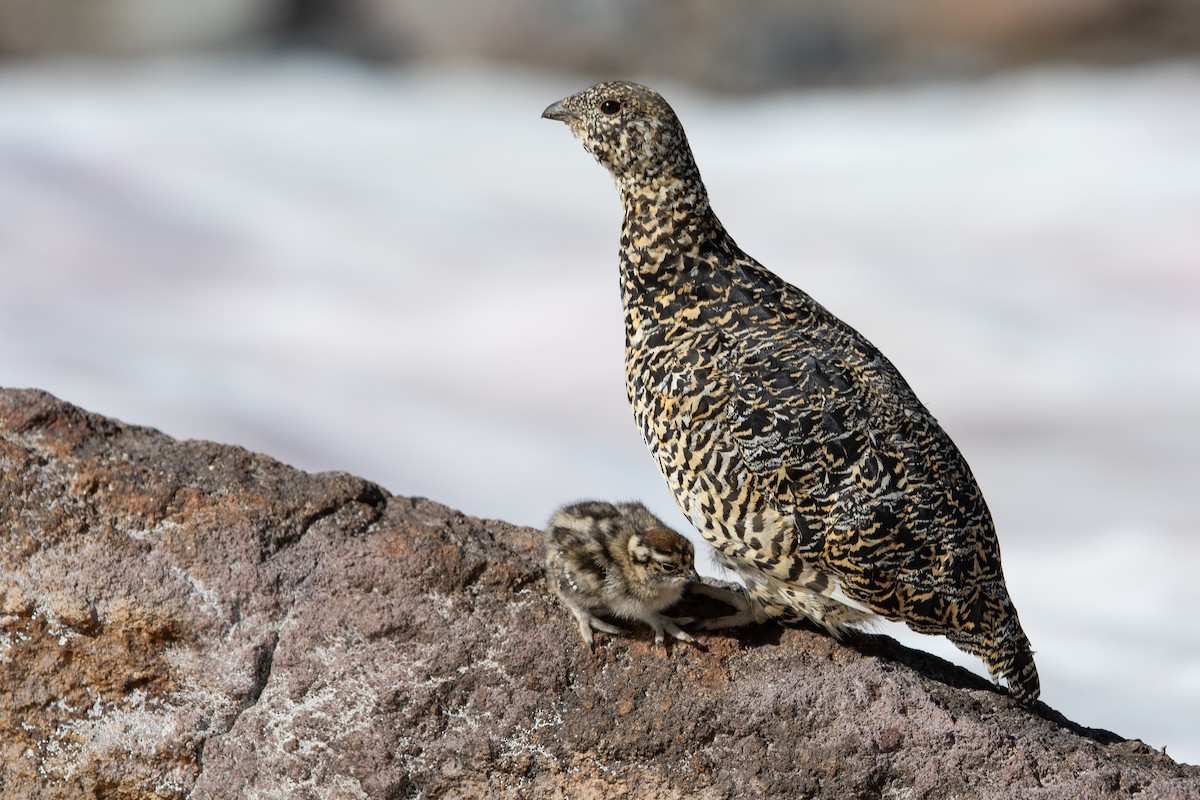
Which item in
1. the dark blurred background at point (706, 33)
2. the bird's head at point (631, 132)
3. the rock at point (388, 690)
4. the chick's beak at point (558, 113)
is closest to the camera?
the rock at point (388, 690)

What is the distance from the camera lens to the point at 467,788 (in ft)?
17.4

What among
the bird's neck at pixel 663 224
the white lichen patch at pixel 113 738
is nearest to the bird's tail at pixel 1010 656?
the bird's neck at pixel 663 224

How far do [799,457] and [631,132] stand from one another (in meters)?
1.41

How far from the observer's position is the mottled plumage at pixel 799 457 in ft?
17.4

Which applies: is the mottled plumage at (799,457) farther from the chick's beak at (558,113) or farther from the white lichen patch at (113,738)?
the white lichen patch at (113,738)

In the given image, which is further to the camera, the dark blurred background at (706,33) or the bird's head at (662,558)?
the dark blurred background at (706,33)

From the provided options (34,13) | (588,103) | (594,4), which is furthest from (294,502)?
(34,13)

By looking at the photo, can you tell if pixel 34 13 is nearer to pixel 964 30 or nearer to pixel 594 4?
pixel 594 4

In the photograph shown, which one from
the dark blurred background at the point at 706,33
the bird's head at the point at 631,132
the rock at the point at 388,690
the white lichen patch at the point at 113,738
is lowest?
the white lichen patch at the point at 113,738

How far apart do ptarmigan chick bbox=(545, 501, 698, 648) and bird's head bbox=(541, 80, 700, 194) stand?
4.39ft

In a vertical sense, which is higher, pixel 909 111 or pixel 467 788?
pixel 909 111

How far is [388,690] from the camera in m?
5.35

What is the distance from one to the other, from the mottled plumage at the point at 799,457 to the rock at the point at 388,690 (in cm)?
27

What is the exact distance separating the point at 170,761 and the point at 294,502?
0.97 meters
